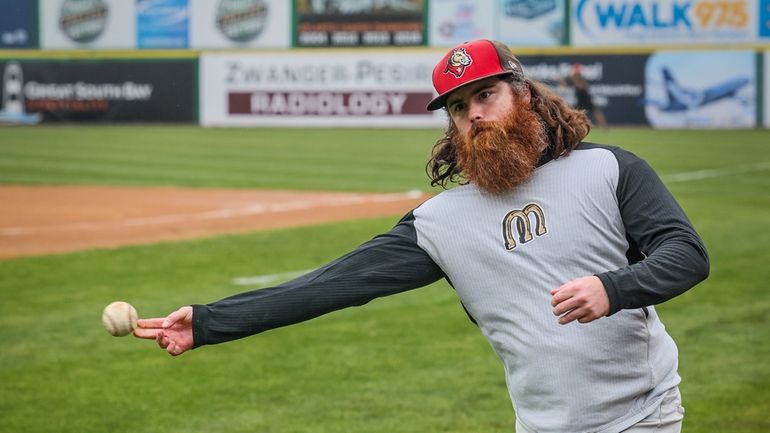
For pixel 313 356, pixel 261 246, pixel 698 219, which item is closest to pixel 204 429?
pixel 313 356

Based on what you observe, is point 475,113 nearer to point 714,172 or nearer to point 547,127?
point 547,127

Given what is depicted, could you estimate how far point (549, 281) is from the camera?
→ 3262 millimetres

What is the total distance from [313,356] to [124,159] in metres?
17.0

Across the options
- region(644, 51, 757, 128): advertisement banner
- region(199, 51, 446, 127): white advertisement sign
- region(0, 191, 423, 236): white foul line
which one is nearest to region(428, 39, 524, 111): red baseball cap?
region(0, 191, 423, 236): white foul line

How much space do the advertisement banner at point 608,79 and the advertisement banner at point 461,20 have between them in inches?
96.8

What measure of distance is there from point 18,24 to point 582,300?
124ft

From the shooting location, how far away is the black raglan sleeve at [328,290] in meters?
3.34

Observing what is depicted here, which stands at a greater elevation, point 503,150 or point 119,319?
point 503,150

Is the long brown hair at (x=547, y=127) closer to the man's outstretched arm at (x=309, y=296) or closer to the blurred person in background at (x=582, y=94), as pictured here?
the man's outstretched arm at (x=309, y=296)

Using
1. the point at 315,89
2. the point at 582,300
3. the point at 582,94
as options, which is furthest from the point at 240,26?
the point at 582,300

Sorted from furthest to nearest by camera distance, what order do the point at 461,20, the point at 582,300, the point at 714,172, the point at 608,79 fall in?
the point at 461,20
the point at 608,79
the point at 714,172
the point at 582,300

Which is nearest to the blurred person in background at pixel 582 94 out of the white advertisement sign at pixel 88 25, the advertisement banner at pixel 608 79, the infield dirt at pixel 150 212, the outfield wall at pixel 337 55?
the advertisement banner at pixel 608 79

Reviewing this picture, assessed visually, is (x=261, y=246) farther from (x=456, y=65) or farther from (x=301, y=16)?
(x=301, y=16)

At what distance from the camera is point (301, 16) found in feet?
122
